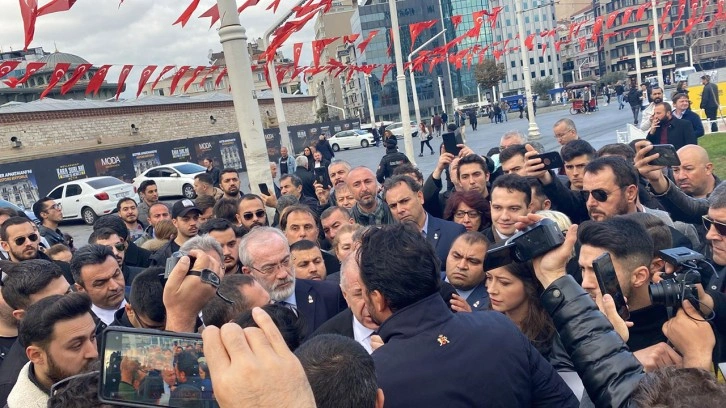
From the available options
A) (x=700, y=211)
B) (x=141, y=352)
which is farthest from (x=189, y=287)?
(x=700, y=211)

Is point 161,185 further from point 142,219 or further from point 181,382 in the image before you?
point 181,382

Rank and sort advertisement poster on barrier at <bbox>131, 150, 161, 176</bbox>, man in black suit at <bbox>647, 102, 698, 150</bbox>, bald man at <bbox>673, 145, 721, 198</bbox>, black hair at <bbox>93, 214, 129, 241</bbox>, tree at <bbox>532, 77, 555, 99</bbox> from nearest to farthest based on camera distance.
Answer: bald man at <bbox>673, 145, 721, 198</bbox>
black hair at <bbox>93, 214, 129, 241</bbox>
man in black suit at <bbox>647, 102, 698, 150</bbox>
advertisement poster on barrier at <bbox>131, 150, 161, 176</bbox>
tree at <bbox>532, 77, 555, 99</bbox>

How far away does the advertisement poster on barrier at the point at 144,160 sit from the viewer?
1041 inches

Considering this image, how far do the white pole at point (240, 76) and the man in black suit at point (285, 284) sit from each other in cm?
299

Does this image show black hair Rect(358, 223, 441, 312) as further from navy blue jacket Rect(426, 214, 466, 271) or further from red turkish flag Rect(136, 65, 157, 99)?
red turkish flag Rect(136, 65, 157, 99)

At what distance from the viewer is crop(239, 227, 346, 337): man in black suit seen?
4062 millimetres

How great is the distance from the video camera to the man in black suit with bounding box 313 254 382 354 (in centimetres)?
101

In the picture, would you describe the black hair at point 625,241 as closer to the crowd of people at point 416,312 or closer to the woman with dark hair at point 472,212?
the crowd of people at point 416,312

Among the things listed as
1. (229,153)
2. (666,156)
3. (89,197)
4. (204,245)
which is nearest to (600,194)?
(666,156)

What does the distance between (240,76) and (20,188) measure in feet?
60.2

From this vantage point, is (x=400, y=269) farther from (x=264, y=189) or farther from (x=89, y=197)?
(x=89, y=197)

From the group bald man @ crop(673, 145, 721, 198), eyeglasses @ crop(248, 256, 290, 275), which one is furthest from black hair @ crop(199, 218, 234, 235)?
bald man @ crop(673, 145, 721, 198)

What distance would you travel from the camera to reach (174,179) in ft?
77.2

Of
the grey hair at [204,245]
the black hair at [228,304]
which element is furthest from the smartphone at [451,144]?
the black hair at [228,304]
